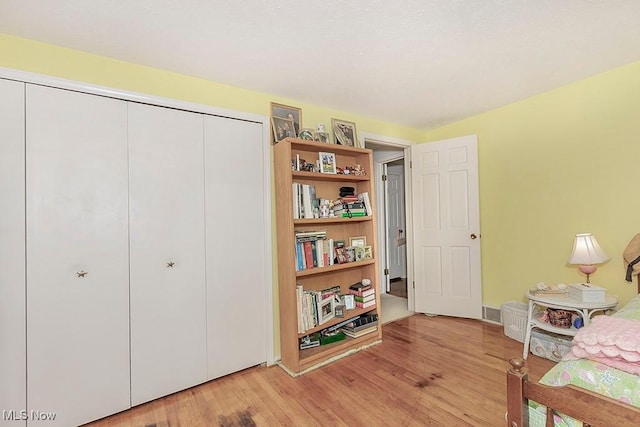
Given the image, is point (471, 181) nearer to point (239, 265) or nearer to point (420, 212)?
point (420, 212)

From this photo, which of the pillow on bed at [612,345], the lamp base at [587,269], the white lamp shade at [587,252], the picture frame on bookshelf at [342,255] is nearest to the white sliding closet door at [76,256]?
the picture frame on bookshelf at [342,255]

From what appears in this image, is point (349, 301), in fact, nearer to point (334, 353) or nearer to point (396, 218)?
point (334, 353)

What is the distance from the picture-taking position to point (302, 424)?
1630 millimetres

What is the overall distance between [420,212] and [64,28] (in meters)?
3.35

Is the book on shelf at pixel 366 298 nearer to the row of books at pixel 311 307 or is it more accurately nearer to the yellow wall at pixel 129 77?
the row of books at pixel 311 307

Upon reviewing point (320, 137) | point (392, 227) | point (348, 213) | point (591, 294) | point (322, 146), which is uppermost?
point (320, 137)

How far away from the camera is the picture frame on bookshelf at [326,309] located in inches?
94.9

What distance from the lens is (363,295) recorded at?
2686 millimetres

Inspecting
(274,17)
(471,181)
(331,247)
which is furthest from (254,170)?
(471,181)

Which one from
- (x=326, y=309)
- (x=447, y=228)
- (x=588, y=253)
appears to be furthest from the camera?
(x=447, y=228)

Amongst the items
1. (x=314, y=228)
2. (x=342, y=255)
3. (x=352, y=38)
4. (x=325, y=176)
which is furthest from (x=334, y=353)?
(x=352, y=38)

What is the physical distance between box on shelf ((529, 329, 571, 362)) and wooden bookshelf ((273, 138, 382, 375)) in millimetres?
1233

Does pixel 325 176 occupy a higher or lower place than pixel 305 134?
lower

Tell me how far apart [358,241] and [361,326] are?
78 centimetres
